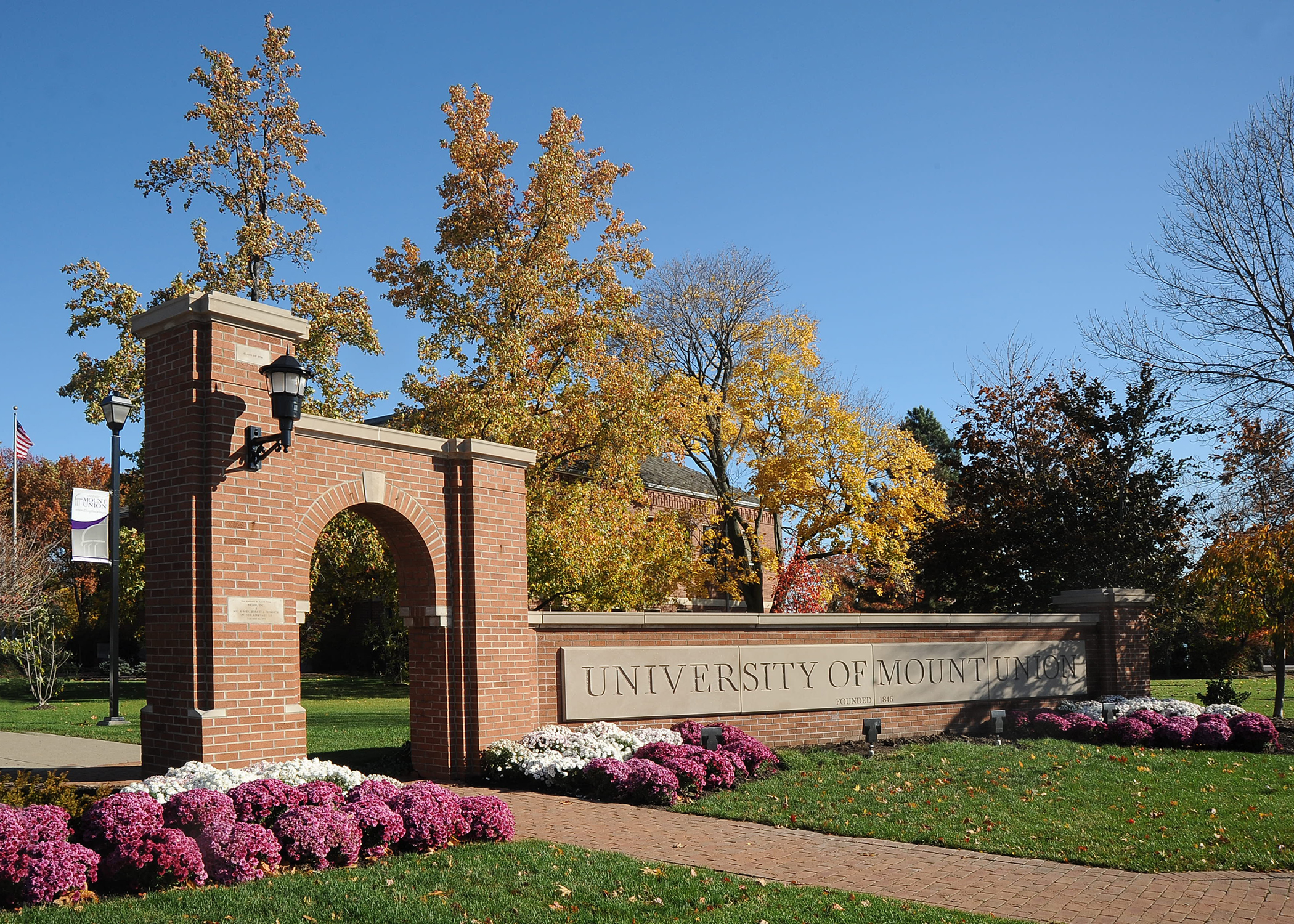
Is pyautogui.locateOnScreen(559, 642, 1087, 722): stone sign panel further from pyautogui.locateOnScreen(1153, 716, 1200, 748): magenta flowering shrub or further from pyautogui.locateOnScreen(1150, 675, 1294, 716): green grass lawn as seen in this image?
pyautogui.locateOnScreen(1150, 675, 1294, 716): green grass lawn

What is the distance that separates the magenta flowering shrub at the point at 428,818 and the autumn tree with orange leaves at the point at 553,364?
12413 millimetres

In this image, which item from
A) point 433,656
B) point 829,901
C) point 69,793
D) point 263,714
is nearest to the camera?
point 829,901

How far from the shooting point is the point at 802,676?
14.6 meters

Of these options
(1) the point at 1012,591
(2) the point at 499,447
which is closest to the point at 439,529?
(2) the point at 499,447

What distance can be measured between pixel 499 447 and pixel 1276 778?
10225 mm

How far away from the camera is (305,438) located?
34.0 ft

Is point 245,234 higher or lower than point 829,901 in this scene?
higher

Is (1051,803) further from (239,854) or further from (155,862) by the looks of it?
(155,862)

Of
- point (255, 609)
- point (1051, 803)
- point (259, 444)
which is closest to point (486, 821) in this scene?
point (255, 609)

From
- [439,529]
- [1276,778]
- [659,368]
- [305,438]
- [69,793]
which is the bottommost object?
[1276,778]

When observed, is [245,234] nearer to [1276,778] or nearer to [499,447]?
[499,447]

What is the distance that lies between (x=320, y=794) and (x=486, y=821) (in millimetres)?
1330

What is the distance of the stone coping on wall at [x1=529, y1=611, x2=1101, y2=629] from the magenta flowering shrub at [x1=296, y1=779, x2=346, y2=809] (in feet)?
15.2

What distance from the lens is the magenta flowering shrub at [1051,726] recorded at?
1529cm
